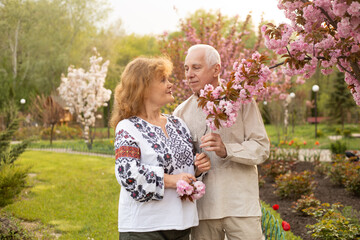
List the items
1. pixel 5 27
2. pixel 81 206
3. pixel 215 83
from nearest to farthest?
pixel 215 83 → pixel 81 206 → pixel 5 27

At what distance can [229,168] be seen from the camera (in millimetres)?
2422

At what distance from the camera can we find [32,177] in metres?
8.59

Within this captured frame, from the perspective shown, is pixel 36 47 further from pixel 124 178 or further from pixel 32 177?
pixel 124 178

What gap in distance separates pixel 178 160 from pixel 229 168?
0.41 metres

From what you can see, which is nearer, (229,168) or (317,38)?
(317,38)

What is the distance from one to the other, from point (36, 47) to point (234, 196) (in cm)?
2794

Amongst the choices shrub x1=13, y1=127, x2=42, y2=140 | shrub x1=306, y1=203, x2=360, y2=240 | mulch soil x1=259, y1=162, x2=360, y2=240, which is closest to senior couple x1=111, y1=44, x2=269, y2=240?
shrub x1=306, y1=203, x2=360, y2=240

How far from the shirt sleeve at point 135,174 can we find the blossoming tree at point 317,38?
97cm

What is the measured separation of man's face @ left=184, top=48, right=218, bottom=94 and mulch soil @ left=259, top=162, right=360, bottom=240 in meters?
2.95

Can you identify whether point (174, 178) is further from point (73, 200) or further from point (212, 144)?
point (73, 200)

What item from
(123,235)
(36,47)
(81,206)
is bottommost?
(81,206)

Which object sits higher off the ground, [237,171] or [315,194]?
[237,171]

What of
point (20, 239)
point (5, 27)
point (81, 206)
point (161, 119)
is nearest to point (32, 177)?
point (81, 206)

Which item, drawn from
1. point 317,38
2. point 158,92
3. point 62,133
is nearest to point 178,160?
point 158,92
